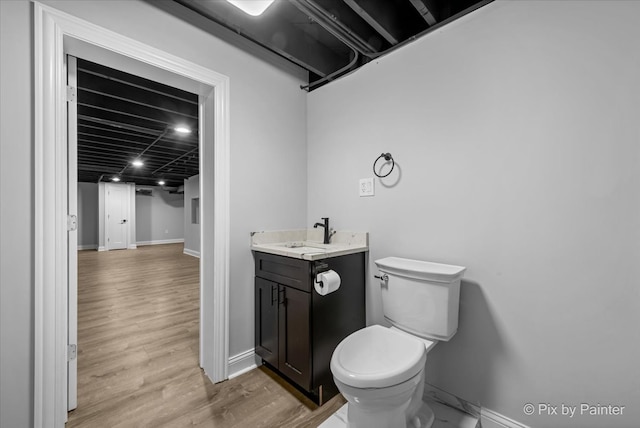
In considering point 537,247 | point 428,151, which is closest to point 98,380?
point 428,151

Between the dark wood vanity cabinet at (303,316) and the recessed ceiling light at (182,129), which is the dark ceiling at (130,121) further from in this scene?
the dark wood vanity cabinet at (303,316)

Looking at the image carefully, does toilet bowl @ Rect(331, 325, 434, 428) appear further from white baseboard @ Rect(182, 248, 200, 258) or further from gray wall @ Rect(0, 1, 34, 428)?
white baseboard @ Rect(182, 248, 200, 258)

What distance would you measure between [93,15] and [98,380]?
2314mm

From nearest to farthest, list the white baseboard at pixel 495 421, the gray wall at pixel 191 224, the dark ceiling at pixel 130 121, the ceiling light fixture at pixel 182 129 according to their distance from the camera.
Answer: the white baseboard at pixel 495 421 → the dark ceiling at pixel 130 121 → the ceiling light fixture at pixel 182 129 → the gray wall at pixel 191 224

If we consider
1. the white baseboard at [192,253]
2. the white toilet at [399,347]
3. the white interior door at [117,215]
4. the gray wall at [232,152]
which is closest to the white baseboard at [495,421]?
the white toilet at [399,347]

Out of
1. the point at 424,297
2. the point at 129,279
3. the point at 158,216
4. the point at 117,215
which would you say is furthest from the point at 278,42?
the point at 158,216

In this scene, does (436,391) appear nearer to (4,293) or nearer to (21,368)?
(21,368)

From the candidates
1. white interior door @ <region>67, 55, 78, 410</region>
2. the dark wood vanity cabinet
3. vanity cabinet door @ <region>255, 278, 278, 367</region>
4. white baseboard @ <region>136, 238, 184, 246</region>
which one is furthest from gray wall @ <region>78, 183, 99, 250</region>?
the dark wood vanity cabinet

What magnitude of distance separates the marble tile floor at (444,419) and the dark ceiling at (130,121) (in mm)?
3116

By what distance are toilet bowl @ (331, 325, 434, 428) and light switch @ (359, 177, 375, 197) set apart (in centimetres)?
99

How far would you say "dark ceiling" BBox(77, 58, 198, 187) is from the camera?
96.2 inches

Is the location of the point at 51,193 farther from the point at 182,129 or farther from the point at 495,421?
the point at 182,129

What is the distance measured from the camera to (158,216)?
9.94 m

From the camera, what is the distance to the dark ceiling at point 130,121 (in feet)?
8.02
